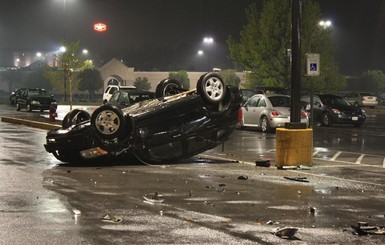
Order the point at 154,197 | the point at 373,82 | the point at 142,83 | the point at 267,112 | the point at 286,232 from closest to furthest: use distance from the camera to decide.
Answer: the point at 286,232 < the point at 154,197 < the point at 267,112 < the point at 142,83 < the point at 373,82

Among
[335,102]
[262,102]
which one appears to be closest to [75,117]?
[262,102]

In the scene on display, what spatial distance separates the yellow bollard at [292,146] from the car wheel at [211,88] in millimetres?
1436

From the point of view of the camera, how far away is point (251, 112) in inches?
939

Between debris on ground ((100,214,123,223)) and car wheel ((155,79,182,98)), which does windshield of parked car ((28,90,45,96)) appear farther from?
debris on ground ((100,214,123,223))

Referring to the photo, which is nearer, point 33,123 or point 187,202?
point 187,202

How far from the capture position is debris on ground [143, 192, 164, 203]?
8.81 metres

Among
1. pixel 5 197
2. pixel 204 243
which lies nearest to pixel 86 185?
pixel 5 197

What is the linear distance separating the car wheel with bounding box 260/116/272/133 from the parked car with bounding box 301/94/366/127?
4733 millimetres

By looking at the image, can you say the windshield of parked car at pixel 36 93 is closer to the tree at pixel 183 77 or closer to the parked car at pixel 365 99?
the parked car at pixel 365 99

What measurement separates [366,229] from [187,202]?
8.62 ft

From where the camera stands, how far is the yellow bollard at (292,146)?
12.4 m

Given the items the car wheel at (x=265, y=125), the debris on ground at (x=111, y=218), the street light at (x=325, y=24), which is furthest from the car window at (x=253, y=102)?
the street light at (x=325, y=24)

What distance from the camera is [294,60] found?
42.0 feet

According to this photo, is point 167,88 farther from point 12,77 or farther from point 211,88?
point 12,77
